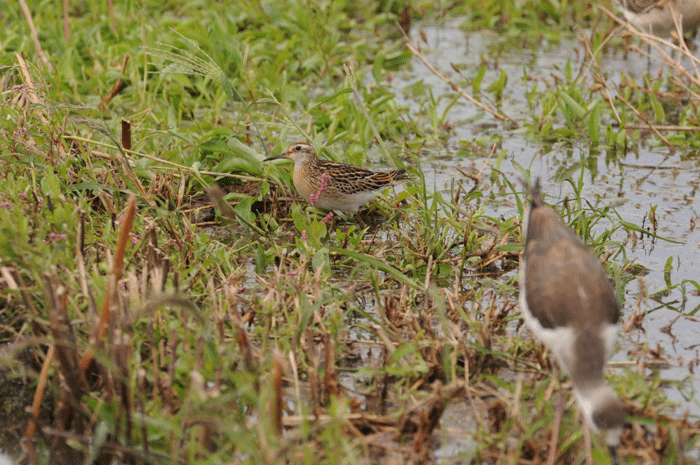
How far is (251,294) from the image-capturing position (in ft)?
16.1

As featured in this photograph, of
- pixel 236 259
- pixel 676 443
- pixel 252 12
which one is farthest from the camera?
pixel 252 12

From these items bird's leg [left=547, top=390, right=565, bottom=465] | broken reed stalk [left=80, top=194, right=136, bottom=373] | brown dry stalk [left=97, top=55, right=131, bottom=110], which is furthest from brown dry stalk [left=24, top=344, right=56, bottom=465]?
brown dry stalk [left=97, top=55, right=131, bottom=110]

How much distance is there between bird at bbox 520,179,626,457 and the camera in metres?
3.41

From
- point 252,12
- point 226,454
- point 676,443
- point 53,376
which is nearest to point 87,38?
point 252,12

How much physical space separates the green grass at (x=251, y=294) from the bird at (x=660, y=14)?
189 centimetres

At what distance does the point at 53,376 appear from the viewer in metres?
3.85

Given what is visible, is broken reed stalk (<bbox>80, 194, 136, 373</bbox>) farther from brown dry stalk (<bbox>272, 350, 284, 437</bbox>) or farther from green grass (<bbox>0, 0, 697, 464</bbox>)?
brown dry stalk (<bbox>272, 350, 284, 437</bbox>)

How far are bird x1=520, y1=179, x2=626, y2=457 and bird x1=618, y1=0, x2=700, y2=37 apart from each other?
6.06m

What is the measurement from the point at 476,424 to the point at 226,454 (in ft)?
3.71

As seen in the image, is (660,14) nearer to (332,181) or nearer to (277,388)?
(332,181)

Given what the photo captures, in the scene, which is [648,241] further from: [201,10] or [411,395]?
[201,10]

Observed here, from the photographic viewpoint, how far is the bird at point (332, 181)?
20.1 feet

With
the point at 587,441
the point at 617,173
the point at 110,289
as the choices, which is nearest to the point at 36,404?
the point at 110,289

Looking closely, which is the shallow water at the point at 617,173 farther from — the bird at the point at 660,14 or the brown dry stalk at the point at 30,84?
the brown dry stalk at the point at 30,84
